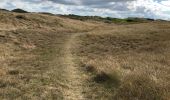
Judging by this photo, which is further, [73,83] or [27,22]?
[27,22]

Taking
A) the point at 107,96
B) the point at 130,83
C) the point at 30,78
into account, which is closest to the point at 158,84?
the point at 130,83

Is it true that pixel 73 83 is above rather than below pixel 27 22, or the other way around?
above

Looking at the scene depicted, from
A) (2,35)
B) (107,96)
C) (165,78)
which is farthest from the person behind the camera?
(2,35)

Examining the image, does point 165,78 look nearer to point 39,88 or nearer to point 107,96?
point 107,96

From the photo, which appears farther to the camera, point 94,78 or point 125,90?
point 94,78

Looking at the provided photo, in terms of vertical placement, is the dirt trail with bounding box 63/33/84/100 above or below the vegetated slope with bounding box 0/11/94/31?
above

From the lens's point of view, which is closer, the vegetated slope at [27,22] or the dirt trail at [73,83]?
the dirt trail at [73,83]

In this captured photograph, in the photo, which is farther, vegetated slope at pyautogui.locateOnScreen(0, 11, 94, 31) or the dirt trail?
vegetated slope at pyautogui.locateOnScreen(0, 11, 94, 31)

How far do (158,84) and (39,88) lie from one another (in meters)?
4.15

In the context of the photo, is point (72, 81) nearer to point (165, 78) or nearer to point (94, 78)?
point (94, 78)

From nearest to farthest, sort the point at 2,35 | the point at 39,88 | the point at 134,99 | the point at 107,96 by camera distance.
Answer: the point at 134,99 < the point at 107,96 < the point at 39,88 < the point at 2,35

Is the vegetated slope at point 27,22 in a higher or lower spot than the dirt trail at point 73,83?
lower

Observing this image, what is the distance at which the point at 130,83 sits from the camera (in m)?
13.1

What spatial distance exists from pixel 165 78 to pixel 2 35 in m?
25.7
